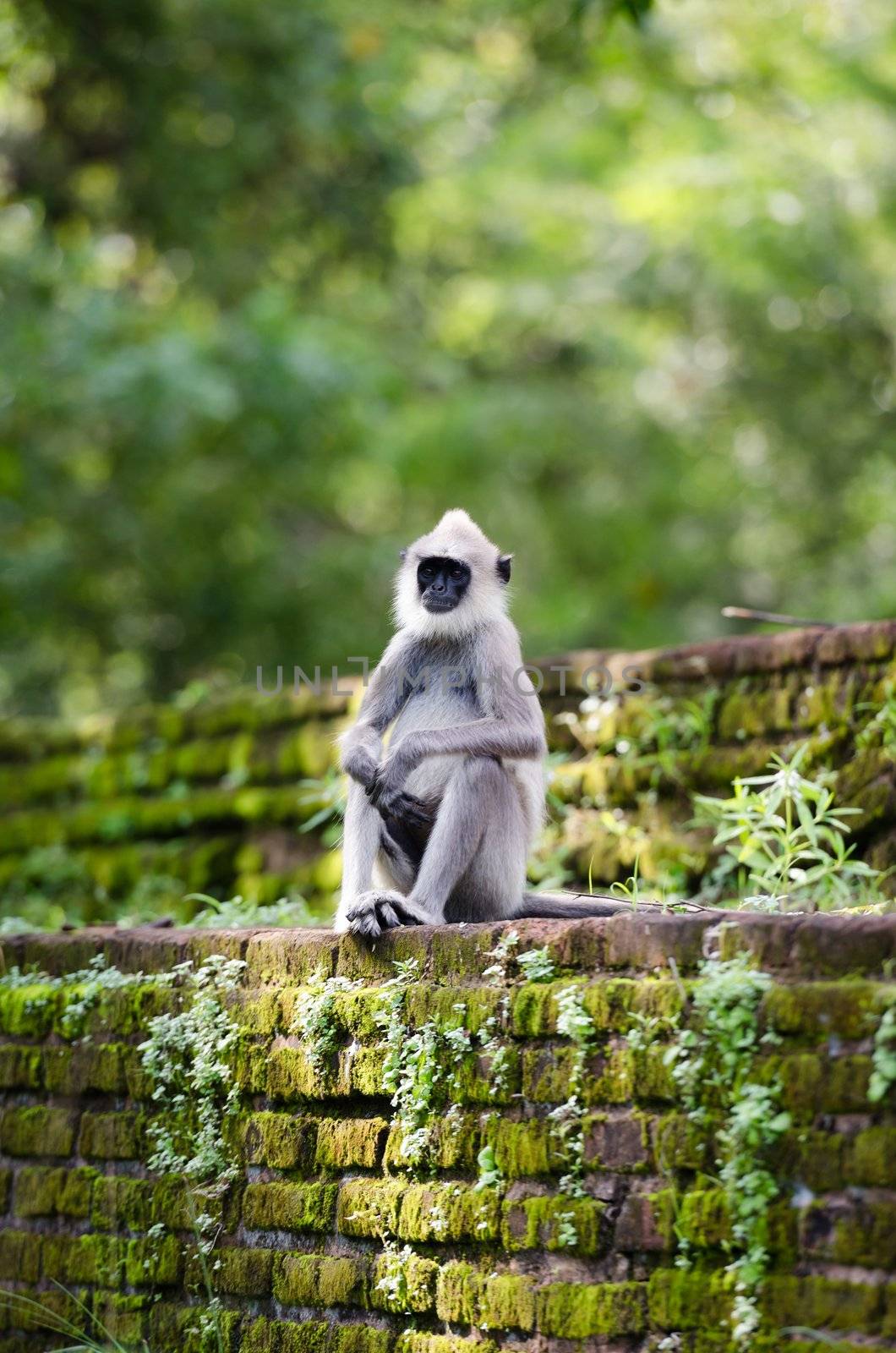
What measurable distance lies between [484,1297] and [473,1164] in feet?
1.08

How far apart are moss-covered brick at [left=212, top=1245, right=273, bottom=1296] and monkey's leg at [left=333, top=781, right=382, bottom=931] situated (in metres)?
0.99

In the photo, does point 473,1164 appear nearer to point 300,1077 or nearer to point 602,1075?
point 602,1075

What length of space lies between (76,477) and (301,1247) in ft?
37.0

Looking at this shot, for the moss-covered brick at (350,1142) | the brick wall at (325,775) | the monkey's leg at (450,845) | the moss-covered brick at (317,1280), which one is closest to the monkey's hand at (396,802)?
the monkey's leg at (450,845)

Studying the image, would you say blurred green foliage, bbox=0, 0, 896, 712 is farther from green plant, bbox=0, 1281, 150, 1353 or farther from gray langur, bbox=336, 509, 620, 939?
green plant, bbox=0, 1281, 150, 1353

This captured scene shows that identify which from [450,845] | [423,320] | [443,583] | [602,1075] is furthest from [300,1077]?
[423,320]

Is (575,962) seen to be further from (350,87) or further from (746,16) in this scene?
(746,16)

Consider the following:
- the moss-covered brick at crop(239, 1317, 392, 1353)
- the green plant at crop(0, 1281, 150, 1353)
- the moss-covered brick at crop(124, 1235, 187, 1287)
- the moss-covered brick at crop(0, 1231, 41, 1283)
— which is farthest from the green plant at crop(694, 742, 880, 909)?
the moss-covered brick at crop(0, 1231, 41, 1283)

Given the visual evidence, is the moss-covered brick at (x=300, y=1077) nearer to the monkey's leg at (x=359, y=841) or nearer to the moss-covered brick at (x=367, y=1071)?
the moss-covered brick at (x=367, y=1071)

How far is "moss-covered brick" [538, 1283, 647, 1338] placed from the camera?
145 inches

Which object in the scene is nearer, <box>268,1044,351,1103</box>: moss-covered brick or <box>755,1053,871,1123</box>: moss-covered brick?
<box>755,1053,871,1123</box>: moss-covered brick

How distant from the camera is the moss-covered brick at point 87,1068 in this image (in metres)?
5.45

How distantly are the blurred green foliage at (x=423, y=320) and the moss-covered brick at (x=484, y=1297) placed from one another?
29.8ft

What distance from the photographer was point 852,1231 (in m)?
3.36
